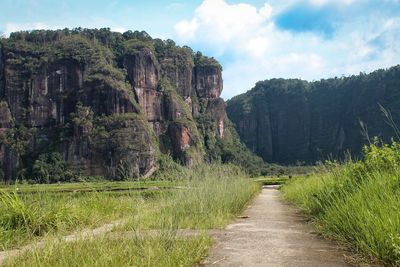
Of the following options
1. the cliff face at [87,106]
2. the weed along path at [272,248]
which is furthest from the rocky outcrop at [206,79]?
the weed along path at [272,248]

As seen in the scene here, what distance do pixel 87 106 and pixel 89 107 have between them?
0.70 m

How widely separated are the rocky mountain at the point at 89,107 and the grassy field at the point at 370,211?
3272 inches

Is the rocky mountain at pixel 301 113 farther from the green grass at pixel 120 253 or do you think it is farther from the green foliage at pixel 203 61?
the green grass at pixel 120 253

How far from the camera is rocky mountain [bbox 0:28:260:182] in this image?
9738cm

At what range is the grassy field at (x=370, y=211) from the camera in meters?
3.93

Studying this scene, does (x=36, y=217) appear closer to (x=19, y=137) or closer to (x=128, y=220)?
(x=128, y=220)

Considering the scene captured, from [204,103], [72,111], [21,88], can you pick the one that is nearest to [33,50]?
[21,88]

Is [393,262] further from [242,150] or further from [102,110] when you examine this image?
[242,150]

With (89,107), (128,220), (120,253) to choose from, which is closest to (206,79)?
(89,107)

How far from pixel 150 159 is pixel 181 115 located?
22787 mm

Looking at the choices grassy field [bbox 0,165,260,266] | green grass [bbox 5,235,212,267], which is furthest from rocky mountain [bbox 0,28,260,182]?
green grass [bbox 5,235,212,267]

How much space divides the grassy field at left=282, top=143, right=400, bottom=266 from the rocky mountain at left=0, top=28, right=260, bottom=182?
83.1m

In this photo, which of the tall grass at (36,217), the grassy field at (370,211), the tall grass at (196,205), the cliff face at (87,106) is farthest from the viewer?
the cliff face at (87,106)

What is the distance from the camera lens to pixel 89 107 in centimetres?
10388
